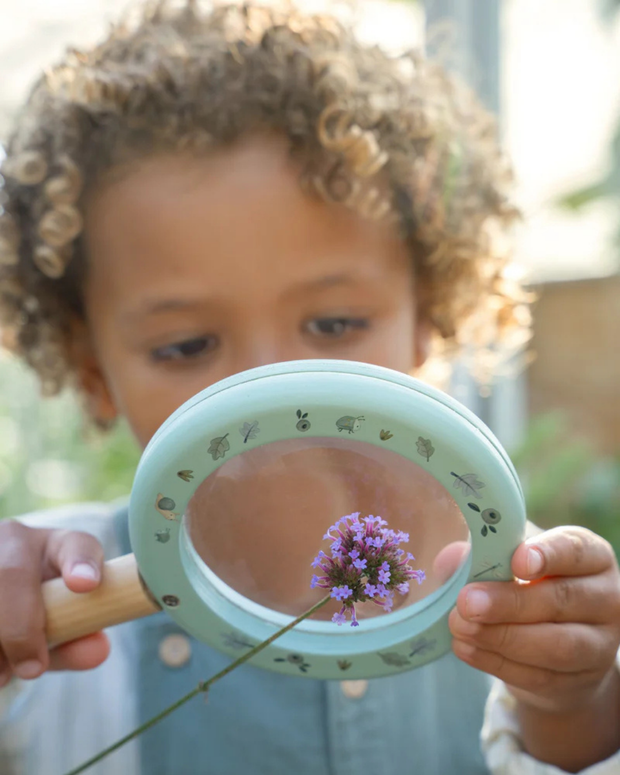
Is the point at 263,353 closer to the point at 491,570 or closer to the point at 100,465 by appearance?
the point at 491,570

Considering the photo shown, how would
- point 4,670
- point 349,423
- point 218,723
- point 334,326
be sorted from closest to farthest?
point 349,423, point 4,670, point 334,326, point 218,723

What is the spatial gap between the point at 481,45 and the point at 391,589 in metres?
A: 1.69

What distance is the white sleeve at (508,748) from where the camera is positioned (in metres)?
0.87

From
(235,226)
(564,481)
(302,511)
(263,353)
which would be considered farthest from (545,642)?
(564,481)

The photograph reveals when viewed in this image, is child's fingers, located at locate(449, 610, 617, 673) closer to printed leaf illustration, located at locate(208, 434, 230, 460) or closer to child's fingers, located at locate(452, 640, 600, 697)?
child's fingers, located at locate(452, 640, 600, 697)

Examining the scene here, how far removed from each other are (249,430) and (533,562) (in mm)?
227

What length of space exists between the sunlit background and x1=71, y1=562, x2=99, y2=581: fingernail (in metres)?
1.10

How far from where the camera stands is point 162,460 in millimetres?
590

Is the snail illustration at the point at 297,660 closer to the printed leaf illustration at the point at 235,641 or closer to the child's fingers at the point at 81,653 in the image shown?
the printed leaf illustration at the point at 235,641

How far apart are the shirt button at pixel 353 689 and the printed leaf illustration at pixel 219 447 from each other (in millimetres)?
689

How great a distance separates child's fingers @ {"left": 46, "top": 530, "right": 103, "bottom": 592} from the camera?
71 centimetres

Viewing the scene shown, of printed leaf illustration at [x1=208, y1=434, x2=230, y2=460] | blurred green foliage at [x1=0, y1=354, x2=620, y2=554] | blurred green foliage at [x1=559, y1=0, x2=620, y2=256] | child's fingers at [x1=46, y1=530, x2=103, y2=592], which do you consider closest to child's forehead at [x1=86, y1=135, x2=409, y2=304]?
child's fingers at [x1=46, y1=530, x2=103, y2=592]

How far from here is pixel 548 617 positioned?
26.9 inches

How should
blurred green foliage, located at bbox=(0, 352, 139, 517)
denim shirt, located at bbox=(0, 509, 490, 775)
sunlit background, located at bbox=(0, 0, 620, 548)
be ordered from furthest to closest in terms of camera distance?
blurred green foliage, located at bbox=(0, 352, 139, 517) → sunlit background, located at bbox=(0, 0, 620, 548) → denim shirt, located at bbox=(0, 509, 490, 775)
